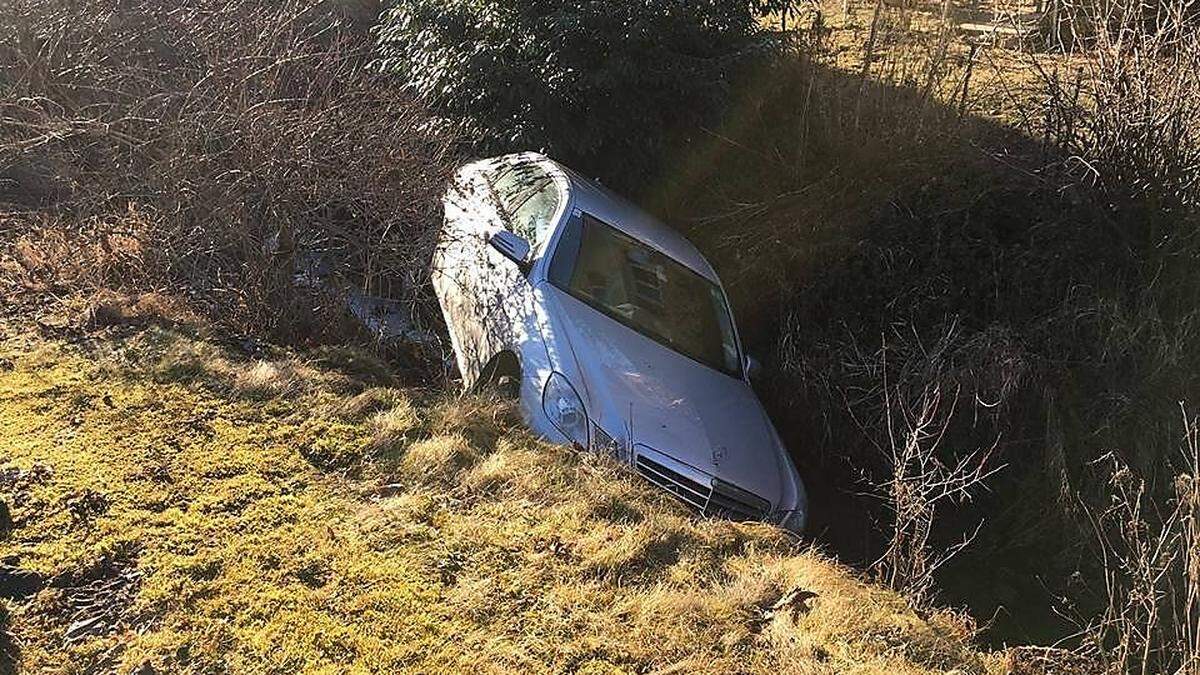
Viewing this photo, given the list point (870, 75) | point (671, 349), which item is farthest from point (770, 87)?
point (671, 349)

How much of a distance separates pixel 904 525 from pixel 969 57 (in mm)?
5095

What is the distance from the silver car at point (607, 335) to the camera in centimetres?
443

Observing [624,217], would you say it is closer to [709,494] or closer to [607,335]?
[607,335]

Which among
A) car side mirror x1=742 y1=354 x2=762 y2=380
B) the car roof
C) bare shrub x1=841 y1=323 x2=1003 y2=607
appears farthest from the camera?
the car roof

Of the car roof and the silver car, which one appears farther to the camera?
the car roof

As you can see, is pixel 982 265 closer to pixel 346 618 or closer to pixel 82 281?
pixel 346 618

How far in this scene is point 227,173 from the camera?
5.25m

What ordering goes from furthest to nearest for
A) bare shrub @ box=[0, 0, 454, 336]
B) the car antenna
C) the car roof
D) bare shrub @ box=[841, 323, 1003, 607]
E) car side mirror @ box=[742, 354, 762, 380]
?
the car roof < car side mirror @ box=[742, 354, 762, 380] < bare shrub @ box=[0, 0, 454, 336] < bare shrub @ box=[841, 323, 1003, 607] < the car antenna

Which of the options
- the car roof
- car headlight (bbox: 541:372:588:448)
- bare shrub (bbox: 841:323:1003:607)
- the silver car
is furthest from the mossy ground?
the car roof

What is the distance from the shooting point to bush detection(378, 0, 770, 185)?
6.76m

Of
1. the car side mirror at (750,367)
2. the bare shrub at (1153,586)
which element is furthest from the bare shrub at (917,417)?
the bare shrub at (1153,586)

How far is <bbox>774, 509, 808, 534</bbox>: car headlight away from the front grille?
88mm

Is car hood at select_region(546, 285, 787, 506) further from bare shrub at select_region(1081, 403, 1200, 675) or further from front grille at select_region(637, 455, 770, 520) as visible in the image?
bare shrub at select_region(1081, 403, 1200, 675)

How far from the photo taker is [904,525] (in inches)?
150
